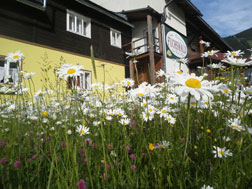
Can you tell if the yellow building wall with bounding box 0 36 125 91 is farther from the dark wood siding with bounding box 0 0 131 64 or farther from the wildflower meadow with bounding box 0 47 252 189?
the wildflower meadow with bounding box 0 47 252 189

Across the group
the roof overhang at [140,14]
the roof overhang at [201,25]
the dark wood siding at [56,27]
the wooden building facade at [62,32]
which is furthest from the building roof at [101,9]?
the roof overhang at [201,25]

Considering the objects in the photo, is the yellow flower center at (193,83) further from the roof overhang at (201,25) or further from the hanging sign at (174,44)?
the roof overhang at (201,25)

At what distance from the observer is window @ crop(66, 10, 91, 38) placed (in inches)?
293

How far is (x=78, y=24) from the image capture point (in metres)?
7.91

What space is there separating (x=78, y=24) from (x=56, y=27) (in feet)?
4.88

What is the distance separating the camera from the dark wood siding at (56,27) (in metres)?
5.47

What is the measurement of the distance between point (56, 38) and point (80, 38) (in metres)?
1.23

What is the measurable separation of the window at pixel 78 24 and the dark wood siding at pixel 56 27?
19 cm

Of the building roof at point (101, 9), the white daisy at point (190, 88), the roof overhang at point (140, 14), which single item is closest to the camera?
the white daisy at point (190, 88)

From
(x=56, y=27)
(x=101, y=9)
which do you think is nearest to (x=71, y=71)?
(x=56, y=27)

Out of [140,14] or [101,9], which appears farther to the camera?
[140,14]

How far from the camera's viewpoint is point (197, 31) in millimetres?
13547

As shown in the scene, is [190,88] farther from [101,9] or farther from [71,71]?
[101,9]

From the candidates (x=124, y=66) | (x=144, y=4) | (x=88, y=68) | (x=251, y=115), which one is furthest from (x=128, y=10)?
(x=251, y=115)
